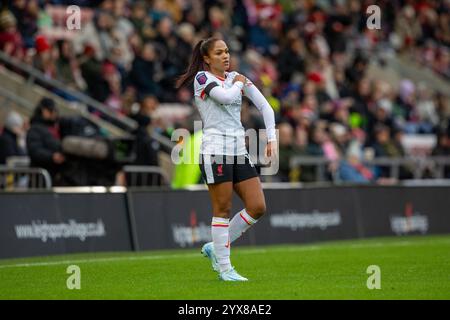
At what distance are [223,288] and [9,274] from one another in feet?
10.3

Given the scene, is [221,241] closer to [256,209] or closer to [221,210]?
[221,210]

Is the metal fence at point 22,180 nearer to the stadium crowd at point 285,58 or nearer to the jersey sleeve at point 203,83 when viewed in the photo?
the stadium crowd at point 285,58

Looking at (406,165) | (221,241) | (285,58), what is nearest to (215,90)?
(221,241)

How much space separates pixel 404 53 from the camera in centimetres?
3706

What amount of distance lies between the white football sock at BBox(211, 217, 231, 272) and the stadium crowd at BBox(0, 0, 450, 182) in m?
7.63

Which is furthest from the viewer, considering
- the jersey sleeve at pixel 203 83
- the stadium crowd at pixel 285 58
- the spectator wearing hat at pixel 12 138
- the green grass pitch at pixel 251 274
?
the stadium crowd at pixel 285 58

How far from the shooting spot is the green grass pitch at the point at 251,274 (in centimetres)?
1098

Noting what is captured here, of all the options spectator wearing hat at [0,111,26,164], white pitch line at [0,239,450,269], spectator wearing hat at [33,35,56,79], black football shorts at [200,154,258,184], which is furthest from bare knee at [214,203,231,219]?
spectator wearing hat at [33,35,56,79]

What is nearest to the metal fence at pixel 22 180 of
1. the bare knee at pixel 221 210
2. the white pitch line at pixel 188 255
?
the white pitch line at pixel 188 255

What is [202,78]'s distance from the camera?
1214 cm

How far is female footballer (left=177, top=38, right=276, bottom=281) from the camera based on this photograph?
12141 millimetres

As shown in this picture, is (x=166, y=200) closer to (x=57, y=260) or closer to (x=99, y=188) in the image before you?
(x=99, y=188)

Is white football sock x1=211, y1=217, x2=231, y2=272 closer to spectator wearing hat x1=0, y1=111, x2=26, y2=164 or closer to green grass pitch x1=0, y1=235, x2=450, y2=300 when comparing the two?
green grass pitch x1=0, y1=235, x2=450, y2=300

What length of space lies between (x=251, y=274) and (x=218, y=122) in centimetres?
212
